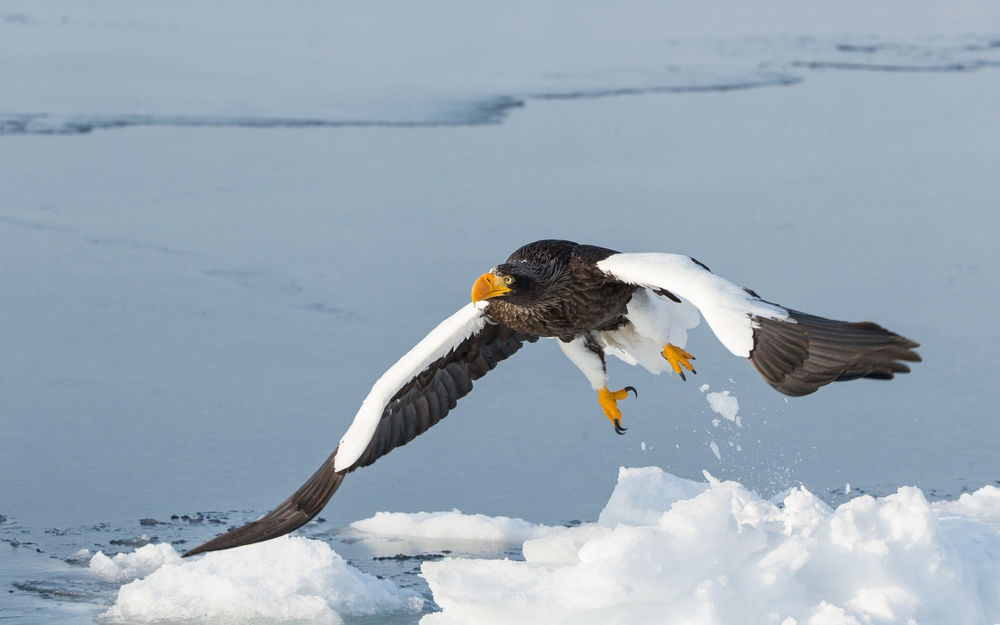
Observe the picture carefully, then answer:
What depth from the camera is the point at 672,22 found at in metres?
14.9

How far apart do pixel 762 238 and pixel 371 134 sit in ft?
11.3

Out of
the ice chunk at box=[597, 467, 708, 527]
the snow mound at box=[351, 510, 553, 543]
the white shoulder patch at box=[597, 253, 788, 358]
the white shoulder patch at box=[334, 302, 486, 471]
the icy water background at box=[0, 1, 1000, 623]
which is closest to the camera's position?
the white shoulder patch at box=[597, 253, 788, 358]

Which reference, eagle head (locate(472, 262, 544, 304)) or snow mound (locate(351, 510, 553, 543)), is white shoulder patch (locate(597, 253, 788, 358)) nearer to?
eagle head (locate(472, 262, 544, 304))

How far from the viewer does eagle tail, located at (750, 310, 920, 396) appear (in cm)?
354

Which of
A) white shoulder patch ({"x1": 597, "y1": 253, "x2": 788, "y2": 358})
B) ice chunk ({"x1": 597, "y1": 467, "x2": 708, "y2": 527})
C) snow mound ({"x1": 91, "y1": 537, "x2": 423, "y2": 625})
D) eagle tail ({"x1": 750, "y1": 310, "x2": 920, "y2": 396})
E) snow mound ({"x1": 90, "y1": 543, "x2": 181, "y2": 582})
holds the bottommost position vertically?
snow mound ({"x1": 91, "y1": 537, "x2": 423, "y2": 625})

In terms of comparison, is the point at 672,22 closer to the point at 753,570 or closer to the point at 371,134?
the point at 371,134

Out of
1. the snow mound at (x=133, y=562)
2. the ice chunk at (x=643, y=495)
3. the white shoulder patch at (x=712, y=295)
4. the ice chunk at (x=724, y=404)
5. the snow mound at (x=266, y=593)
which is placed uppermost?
the white shoulder patch at (x=712, y=295)

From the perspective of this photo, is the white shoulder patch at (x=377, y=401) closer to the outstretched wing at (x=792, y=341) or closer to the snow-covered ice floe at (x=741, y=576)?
the snow-covered ice floe at (x=741, y=576)

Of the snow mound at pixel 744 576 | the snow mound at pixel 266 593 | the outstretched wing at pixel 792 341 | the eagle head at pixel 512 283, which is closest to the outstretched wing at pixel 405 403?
the snow mound at pixel 266 593

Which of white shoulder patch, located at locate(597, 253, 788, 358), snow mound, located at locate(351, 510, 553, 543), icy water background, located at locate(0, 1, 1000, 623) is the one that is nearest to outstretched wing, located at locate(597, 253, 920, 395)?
white shoulder patch, located at locate(597, 253, 788, 358)

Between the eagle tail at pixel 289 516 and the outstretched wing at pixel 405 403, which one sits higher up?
the outstretched wing at pixel 405 403

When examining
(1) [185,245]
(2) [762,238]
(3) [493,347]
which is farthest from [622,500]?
(1) [185,245]

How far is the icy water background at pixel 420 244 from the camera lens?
5379mm

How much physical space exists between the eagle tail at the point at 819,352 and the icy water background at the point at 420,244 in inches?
Result: 58.7
